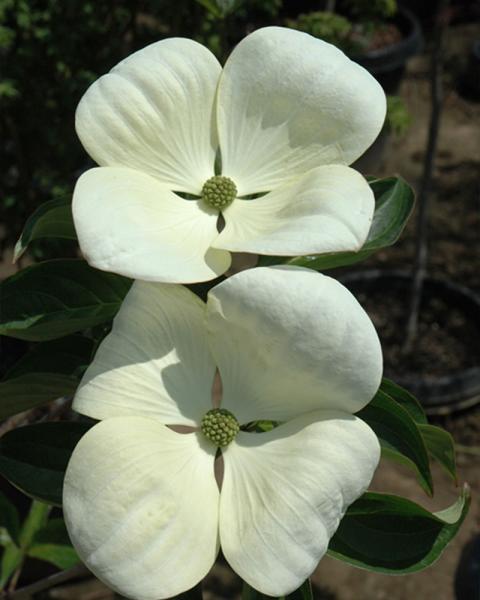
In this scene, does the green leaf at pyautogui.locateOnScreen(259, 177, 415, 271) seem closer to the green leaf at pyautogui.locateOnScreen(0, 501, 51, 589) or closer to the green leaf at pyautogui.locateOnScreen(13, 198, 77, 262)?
the green leaf at pyautogui.locateOnScreen(13, 198, 77, 262)

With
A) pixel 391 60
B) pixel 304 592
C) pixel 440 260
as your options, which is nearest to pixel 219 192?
pixel 304 592

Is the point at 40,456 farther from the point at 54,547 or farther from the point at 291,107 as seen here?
the point at 54,547

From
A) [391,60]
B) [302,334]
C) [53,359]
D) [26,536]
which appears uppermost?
[302,334]

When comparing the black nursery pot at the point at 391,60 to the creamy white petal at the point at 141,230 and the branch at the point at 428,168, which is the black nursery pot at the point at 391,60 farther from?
the creamy white petal at the point at 141,230

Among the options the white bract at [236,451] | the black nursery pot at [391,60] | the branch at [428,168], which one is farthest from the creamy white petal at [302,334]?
the black nursery pot at [391,60]

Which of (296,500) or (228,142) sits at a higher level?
(228,142)

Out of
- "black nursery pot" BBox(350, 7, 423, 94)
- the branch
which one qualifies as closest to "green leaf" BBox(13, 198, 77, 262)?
the branch
